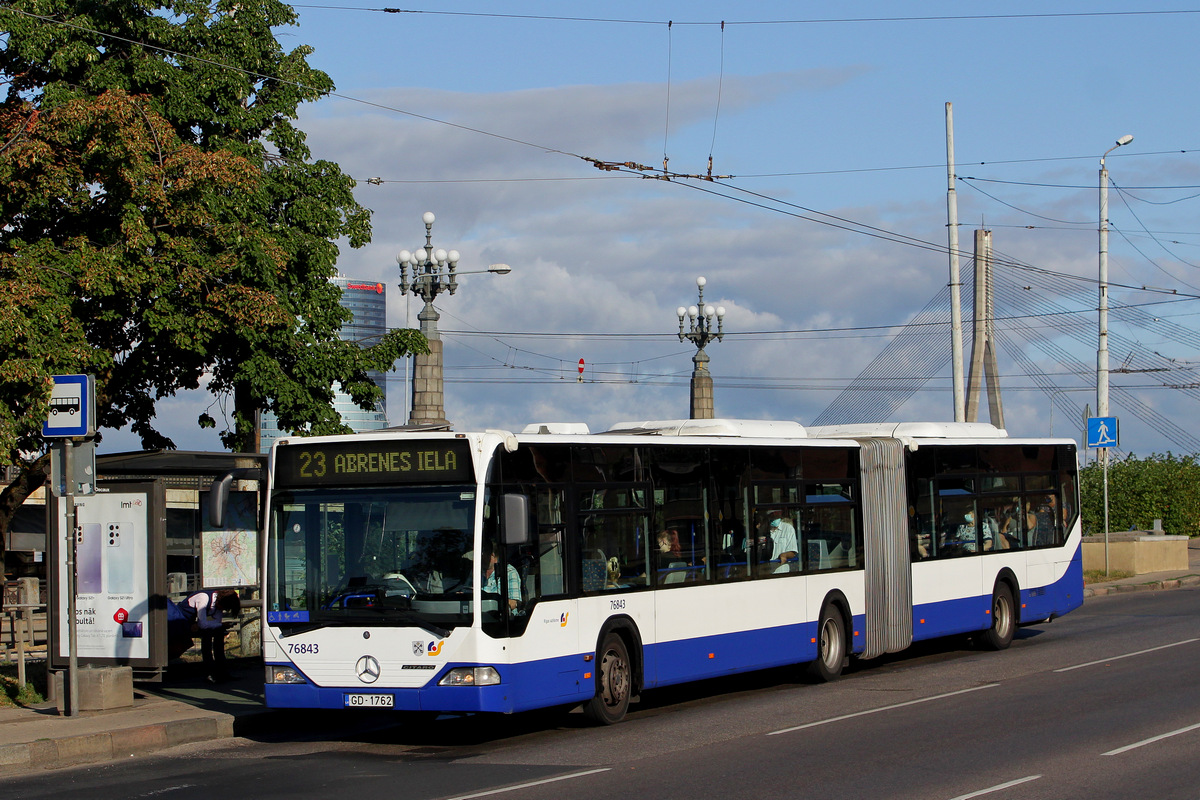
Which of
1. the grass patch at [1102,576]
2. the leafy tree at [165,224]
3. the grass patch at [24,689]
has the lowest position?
the grass patch at [1102,576]

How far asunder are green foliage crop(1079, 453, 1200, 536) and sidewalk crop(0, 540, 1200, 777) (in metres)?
30.8

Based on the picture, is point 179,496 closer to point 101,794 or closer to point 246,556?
A: point 246,556

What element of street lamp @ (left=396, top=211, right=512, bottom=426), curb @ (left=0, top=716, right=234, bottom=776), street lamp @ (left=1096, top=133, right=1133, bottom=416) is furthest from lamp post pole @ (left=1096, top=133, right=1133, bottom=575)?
curb @ (left=0, top=716, right=234, bottom=776)

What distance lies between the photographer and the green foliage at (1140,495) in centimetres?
4053

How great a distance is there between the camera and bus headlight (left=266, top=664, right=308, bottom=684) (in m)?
12.0

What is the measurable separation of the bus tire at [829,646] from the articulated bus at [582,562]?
29 millimetres

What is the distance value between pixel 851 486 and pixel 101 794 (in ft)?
33.8

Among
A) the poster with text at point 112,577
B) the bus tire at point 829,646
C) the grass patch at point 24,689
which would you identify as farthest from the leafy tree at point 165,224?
the bus tire at point 829,646

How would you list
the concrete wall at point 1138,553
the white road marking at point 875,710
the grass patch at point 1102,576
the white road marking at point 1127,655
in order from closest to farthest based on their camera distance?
the white road marking at point 875,710 < the white road marking at point 1127,655 < the grass patch at point 1102,576 < the concrete wall at point 1138,553

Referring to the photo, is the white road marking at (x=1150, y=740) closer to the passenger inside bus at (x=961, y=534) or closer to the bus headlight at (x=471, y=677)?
the bus headlight at (x=471, y=677)

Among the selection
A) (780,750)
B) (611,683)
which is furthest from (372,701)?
(780,750)

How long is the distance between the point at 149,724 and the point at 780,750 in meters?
5.90

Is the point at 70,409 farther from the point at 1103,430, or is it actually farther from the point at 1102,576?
the point at 1102,576

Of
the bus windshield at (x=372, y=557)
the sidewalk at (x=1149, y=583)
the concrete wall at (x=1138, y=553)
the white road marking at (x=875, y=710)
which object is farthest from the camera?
the concrete wall at (x=1138, y=553)
